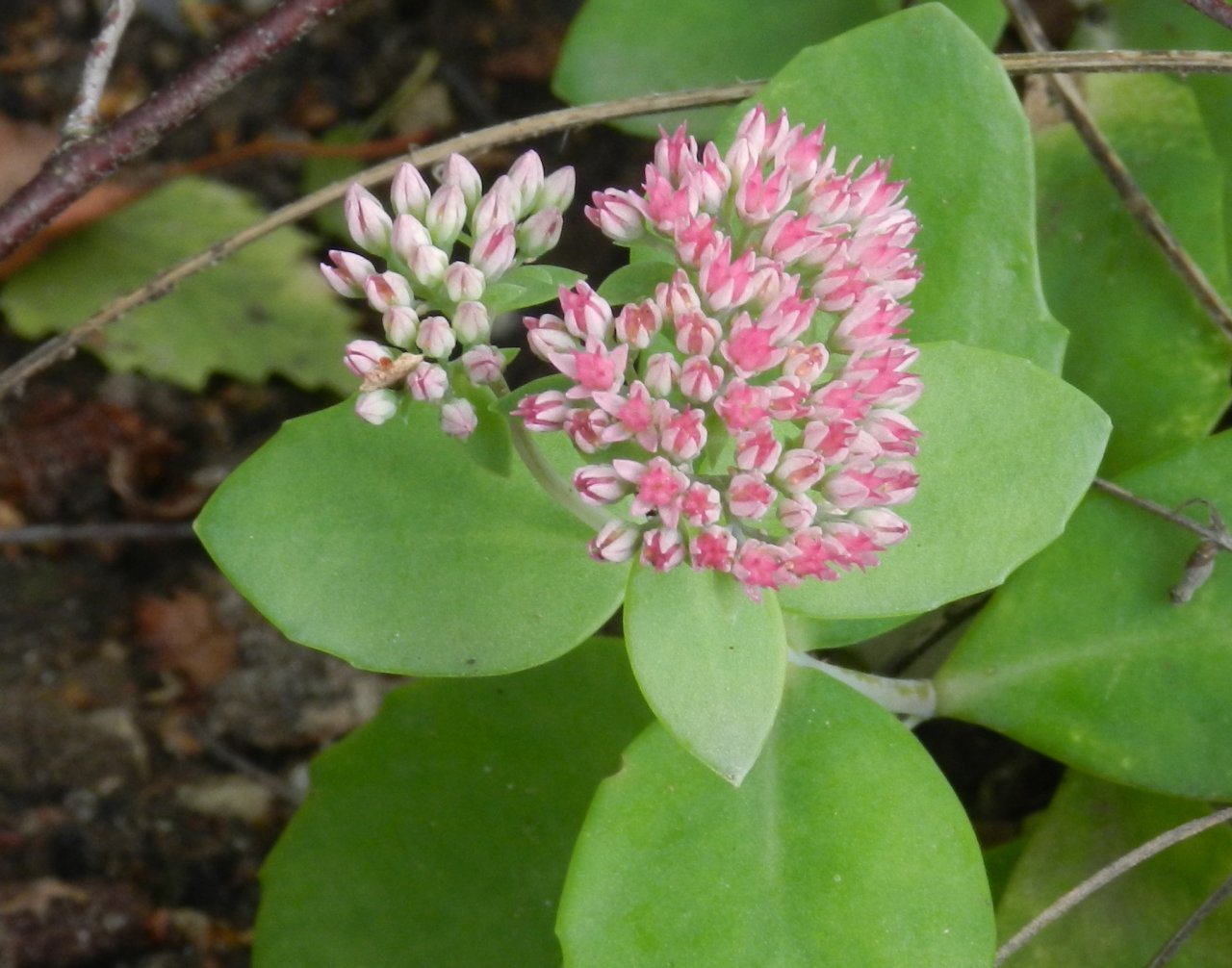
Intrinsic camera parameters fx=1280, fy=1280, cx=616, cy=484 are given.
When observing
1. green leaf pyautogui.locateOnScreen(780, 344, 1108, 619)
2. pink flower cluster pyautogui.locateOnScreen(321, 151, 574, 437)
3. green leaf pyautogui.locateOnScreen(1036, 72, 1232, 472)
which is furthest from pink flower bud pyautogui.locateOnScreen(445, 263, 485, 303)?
green leaf pyautogui.locateOnScreen(1036, 72, 1232, 472)

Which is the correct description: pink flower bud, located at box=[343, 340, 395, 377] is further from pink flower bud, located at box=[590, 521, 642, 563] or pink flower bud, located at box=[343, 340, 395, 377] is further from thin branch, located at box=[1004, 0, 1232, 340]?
thin branch, located at box=[1004, 0, 1232, 340]

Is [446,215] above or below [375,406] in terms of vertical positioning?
above

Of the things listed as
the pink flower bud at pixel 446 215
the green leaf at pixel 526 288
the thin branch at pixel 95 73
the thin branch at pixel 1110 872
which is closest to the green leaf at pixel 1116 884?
the thin branch at pixel 1110 872

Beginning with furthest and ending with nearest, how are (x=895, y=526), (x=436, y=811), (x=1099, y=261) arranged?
(x=1099, y=261), (x=436, y=811), (x=895, y=526)

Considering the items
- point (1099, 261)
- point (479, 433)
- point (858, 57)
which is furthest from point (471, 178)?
point (1099, 261)

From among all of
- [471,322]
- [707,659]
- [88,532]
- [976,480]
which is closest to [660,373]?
[471,322]

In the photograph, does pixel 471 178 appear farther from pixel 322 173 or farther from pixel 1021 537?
pixel 322 173

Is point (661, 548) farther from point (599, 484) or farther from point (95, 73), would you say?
point (95, 73)

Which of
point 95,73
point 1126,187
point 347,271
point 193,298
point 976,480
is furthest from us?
point 193,298
